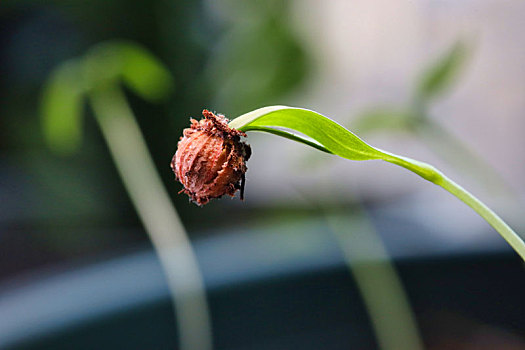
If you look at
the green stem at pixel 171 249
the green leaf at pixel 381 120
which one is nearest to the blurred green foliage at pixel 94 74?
the green stem at pixel 171 249

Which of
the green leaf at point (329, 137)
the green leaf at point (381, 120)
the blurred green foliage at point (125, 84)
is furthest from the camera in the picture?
the blurred green foliage at point (125, 84)

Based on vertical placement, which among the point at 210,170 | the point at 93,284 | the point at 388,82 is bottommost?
the point at 210,170

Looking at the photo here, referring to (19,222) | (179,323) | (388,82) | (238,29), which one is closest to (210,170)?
(179,323)

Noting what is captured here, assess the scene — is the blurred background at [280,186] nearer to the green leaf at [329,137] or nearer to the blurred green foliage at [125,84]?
the blurred green foliage at [125,84]

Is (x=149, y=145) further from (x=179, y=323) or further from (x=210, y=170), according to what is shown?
(x=210, y=170)

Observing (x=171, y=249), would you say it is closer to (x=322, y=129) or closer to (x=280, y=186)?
(x=322, y=129)

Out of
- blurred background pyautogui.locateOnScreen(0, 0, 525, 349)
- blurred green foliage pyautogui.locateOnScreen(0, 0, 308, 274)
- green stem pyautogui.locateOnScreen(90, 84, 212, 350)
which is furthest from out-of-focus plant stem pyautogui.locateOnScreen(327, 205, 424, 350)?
blurred green foliage pyautogui.locateOnScreen(0, 0, 308, 274)

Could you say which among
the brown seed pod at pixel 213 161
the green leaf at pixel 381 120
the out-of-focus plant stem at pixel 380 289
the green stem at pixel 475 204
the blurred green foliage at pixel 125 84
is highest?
the blurred green foliage at pixel 125 84
